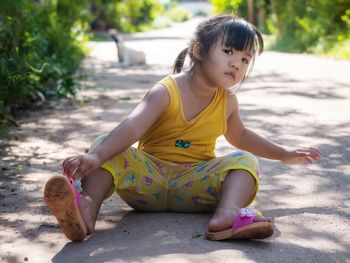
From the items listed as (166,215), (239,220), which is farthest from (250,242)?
(166,215)

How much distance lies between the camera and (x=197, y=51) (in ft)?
9.60

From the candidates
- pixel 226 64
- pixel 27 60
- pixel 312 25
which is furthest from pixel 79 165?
pixel 312 25

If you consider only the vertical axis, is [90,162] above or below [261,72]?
above

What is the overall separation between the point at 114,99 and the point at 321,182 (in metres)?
3.78

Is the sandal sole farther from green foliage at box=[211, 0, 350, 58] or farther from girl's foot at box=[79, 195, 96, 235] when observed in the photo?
green foliage at box=[211, 0, 350, 58]

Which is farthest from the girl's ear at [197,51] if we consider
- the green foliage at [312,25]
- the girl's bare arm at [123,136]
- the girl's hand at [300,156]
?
the green foliage at [312,25]

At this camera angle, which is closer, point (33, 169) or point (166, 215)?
point (166, 215)

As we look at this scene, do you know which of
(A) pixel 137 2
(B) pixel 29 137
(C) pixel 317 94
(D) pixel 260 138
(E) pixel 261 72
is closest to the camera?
(D) pixel 260 138

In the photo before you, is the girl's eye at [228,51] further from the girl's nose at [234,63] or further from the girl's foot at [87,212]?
the girl's foot at [87,212]

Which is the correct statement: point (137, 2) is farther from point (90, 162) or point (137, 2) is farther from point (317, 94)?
point (90, 162)

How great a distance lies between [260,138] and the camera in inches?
124

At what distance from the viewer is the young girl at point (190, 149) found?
2604 millimetres

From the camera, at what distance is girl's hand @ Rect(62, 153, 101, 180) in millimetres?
2375

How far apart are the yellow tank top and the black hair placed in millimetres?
217
